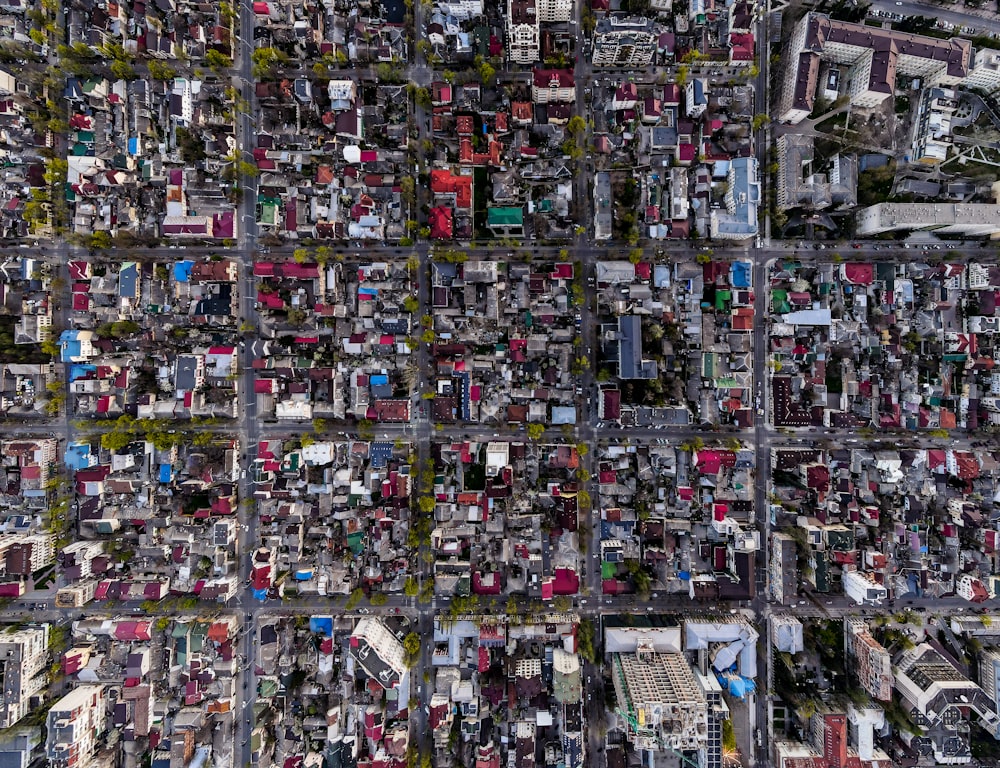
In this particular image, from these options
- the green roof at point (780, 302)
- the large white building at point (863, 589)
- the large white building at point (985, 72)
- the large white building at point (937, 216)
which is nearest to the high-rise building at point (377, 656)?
the large white building at point (863, 589)

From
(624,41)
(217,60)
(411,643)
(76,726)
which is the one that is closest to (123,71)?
(217,60)

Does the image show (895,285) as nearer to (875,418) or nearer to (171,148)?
(875,418)

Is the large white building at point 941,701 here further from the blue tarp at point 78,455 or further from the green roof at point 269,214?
the blue tarp at point 78,455

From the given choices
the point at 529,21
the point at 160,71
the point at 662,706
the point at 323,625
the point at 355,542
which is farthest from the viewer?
the point at 355,542

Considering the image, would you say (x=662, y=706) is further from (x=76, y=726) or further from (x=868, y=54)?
(x=868, y=54)

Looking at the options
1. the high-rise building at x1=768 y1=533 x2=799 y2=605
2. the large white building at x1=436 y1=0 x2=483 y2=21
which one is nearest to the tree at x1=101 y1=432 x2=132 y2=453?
the large white building at x1=436 y1=0 x2=483 y2=21

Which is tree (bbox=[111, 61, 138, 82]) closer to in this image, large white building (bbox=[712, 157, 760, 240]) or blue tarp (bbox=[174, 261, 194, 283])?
blue tarp (bbox=[174, 261, 194, 283])
